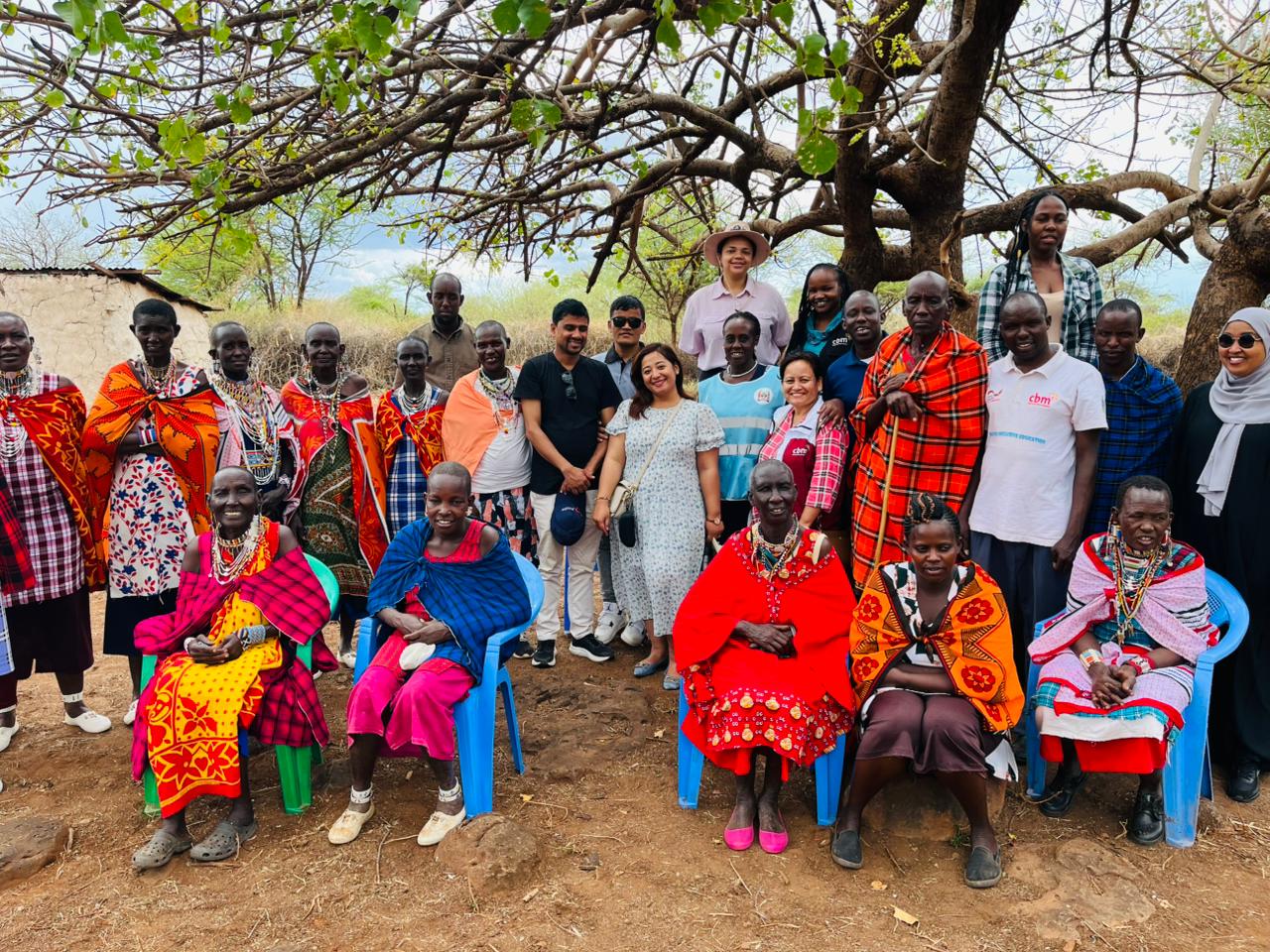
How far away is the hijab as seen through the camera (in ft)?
10.8

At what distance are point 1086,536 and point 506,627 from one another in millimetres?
2476

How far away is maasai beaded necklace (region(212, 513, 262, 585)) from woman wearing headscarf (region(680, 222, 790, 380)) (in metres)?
2.59

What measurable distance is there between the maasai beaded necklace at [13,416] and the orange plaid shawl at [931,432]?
12.2ft

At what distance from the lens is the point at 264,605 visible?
3.33 metres

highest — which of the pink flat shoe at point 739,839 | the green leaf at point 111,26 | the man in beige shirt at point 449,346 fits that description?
the green leaf at point 111,26

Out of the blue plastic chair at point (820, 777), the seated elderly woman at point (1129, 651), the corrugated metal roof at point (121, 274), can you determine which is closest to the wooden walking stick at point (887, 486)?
the seated elderly woman at point (1129, 651)

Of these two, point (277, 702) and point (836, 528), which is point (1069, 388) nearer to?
point (836, 528)

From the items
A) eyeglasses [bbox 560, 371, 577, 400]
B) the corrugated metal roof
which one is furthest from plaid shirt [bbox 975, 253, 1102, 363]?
the corrugated metal roof

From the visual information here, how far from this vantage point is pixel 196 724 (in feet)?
10.0

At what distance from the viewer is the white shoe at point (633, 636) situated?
16.3 feet

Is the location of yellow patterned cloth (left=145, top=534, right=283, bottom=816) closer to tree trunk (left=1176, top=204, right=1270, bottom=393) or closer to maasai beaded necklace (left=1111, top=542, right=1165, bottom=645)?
maasai beaded necklace (left=1111, top=542, right=1165, bottom=645)

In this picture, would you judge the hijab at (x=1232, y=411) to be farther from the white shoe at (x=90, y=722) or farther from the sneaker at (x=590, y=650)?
the white shoe at (x=90, y=722)

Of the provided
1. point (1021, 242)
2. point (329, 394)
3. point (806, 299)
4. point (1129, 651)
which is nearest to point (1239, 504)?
point (1129, 651)

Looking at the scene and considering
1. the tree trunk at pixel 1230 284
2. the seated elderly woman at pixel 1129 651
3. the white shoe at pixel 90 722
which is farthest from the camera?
the tree trunk at pixel 1230 284
